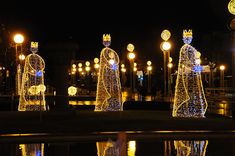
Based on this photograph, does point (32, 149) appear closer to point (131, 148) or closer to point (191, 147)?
point (131, 148)

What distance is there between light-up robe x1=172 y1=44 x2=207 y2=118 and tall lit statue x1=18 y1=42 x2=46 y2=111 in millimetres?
6144

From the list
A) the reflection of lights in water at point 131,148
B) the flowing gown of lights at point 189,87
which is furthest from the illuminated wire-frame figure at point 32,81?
the reflection of lights in water at point 131,148

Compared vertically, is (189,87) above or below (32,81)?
below

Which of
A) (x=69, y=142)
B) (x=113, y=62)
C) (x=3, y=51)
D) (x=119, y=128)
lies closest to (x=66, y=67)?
(x=113, y=62)

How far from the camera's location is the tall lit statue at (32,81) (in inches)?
856

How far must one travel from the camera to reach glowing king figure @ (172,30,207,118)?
18.8m

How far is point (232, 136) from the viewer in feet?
45.7

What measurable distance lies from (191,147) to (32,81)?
37.8ft

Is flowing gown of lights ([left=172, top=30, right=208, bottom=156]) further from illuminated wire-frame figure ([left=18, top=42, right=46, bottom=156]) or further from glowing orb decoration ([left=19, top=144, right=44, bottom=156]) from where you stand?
glowing orb decoration ([left=19, top=144, right=44, bottom=156])

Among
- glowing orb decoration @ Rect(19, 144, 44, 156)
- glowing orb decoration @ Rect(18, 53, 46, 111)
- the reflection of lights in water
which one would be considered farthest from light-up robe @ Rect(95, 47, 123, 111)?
glowing orb decoration @ Rect(19, 144, 44, 156)

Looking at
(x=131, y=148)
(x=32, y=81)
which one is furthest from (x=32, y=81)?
(x=131, y=148)

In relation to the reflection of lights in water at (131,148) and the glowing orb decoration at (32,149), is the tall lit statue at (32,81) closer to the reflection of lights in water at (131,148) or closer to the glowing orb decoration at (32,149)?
the glowing orb decoration at (32,149)

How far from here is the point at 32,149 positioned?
38.9ft

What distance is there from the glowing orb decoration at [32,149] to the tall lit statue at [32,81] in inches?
344
